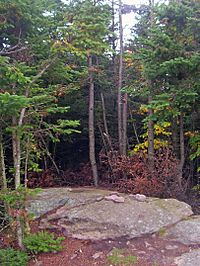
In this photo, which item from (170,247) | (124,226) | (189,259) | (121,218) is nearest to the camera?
(189,259)

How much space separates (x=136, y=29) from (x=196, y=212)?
28.6ft

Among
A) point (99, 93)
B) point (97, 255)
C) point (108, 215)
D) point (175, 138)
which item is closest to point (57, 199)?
point (108, 215)

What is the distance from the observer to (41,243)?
5.72 m

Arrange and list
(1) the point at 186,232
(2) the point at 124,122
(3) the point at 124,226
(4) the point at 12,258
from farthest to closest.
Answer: (2) the point at 124,122
(3) the point at 124,226
(1) the point at 186,232
(4) the point at 12,258

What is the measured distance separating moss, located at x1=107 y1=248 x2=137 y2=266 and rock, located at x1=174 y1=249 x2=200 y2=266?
0.73m

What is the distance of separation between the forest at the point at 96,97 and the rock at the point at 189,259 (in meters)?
2.36

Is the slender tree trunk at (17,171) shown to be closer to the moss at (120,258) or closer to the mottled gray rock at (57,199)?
the mottled gray rock at (57,199)

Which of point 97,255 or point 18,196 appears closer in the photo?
point 18,196

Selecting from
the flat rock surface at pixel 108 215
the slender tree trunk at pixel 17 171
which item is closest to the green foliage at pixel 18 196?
the slender tree trunk at pixel 17 171

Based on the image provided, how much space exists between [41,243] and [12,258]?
1.85 ft

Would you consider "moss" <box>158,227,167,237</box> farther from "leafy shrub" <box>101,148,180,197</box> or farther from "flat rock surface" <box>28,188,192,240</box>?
"leafy shrub" <box>101,148,180,197</box>

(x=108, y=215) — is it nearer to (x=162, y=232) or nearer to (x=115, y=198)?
(x=115, y=198)

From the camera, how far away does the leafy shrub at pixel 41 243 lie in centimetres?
566

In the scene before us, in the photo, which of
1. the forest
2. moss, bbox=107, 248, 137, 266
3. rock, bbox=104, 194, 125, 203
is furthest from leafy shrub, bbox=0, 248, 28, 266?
rock, bbox=104, 194, 125, 203
